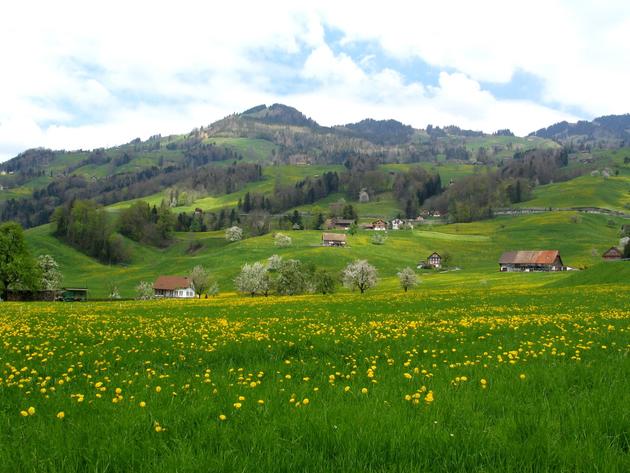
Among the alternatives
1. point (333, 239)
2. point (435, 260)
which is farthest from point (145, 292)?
point (435, 260)

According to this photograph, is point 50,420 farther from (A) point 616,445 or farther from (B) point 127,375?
(A) point 616,445

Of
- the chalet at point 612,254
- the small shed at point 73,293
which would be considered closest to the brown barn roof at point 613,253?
the chalet at point 612,254

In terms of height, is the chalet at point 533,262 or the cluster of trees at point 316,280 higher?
the cluster of trees at point 316,280

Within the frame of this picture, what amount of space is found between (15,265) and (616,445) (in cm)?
9114

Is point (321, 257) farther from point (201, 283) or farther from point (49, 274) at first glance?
point (49, 274)

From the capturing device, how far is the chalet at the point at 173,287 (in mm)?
136500

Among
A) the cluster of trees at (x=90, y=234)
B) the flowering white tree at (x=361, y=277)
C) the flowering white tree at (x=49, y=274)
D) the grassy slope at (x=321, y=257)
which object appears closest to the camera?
the flowering white tree at (x=361, y=277)

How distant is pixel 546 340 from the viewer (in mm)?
14273

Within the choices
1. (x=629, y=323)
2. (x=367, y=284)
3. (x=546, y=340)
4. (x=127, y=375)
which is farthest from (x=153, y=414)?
(x=367, y=284)

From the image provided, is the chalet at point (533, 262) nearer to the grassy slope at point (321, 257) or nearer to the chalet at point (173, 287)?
the grassy slope at point (321, 257)

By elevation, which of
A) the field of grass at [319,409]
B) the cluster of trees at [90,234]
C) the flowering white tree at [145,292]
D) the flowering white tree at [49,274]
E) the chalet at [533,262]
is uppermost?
the cluster of trees at [90,234]

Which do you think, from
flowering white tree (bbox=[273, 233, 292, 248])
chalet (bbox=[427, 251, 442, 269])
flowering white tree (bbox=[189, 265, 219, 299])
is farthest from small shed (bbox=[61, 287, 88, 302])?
chalet (bbox=[427, 251, 442, 269])

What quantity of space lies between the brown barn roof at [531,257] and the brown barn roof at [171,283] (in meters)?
97.1

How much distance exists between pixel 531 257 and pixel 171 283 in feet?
364
